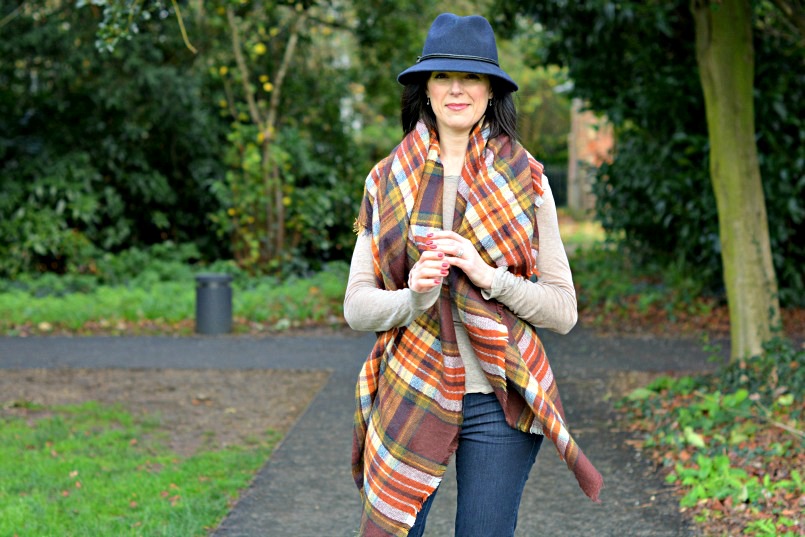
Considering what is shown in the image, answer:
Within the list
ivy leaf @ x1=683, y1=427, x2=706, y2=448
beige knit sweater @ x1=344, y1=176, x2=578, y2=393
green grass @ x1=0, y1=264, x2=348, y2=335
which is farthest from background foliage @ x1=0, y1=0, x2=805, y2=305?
beige knit sweater @ x1=344, y1=176, x2=578, y2=393

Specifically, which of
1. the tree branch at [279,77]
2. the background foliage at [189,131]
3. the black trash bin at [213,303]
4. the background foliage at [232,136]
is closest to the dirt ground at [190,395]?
the black trash bin at [213,303]

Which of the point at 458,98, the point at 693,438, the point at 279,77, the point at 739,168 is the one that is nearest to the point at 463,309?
the point at 458,98

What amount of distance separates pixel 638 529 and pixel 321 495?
1.58 meters

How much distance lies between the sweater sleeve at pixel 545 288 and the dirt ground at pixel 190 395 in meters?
3.86

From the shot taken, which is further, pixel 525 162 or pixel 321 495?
pixel 321 495

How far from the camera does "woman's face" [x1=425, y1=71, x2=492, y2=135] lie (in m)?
2.60

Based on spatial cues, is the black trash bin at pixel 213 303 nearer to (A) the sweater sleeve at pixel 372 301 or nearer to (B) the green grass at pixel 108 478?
(B) the green grass at pixel 108 478

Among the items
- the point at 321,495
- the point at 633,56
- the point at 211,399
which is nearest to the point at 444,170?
the point at 321,495

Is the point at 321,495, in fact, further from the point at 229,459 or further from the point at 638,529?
the point at 638,529

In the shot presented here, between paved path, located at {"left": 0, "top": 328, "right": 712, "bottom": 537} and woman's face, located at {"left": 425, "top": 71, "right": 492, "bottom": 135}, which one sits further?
paved path, located at {"left": 0, "top": 328, "right": 712, "bottom": 537}

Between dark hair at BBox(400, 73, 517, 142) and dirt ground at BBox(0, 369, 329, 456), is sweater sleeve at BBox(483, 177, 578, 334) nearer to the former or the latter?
dark hair at BBox(400, 73, 517, 142)

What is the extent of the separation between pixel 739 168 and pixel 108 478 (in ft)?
14.4

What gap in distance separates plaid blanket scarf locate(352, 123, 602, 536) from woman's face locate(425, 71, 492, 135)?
5 cm

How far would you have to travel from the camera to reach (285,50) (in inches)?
545
